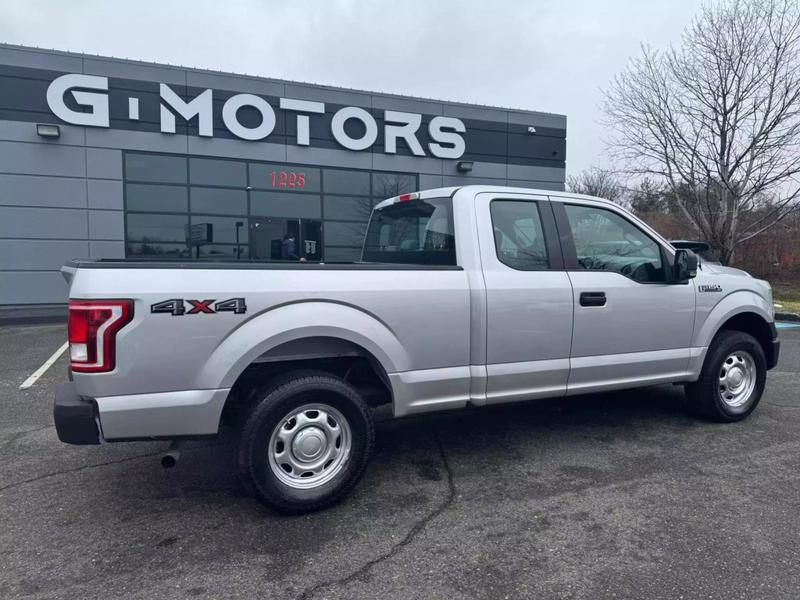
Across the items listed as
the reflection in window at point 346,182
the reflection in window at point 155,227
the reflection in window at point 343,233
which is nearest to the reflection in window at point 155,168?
the reflection in window at point 155,227

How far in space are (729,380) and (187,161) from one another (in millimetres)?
12409

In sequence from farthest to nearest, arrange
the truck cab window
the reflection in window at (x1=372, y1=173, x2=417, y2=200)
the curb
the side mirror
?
the reflection in window at (x1=372, y1=173, x2=417, y2=200)
the curb
the side mirror
the truck cab window

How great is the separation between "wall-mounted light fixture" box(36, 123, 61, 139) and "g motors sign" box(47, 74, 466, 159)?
0.34m

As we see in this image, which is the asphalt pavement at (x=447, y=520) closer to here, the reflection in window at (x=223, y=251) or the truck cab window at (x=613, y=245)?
the truck cab window at (x=613, y=245)

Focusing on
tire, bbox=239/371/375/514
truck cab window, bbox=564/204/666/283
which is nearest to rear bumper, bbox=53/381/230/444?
tire, bbox=239/371/375/514

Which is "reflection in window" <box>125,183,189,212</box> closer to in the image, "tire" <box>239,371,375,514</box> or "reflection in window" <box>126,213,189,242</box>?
"reflection in window" <box>126,213,189,242</box>

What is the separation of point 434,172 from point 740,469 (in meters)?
12.9

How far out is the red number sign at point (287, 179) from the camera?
574 inches

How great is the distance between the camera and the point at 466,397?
3.89 m

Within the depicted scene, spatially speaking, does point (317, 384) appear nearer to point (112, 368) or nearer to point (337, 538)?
point (337, 538)

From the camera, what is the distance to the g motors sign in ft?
42.4

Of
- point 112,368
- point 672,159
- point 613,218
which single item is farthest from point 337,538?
point 672,159

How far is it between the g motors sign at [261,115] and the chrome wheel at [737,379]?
458 inches

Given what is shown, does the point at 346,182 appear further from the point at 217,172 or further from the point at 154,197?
the point at 154,197
